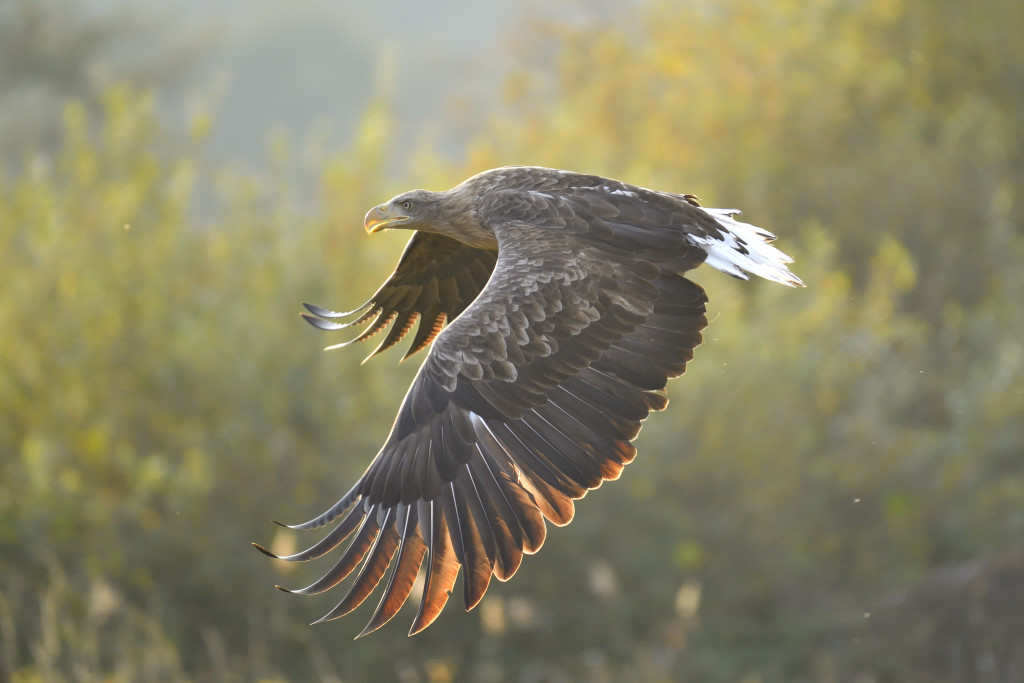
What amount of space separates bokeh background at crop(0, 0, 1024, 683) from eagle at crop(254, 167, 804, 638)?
105 inches

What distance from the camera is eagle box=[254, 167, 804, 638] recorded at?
13.2ft

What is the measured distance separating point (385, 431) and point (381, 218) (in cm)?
377

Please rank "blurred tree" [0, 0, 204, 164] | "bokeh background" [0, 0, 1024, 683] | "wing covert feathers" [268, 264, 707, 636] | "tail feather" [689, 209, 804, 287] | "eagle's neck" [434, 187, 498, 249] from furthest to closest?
1. "blurred tree" [0, 0, 204, 164]
2. "bokeh background" [0, 0, 1024, 683]
3. "eagle's neck" [434, 187, 498, 249]
4. "tail feather" [689, 209, 804, 287]
5. "wing covert feathers" [268, 264, 707, 636]

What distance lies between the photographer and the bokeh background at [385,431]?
834cm

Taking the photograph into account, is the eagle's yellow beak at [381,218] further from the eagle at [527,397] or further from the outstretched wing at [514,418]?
the outstretched wing at [514,418]

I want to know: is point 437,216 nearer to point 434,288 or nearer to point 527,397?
point 434,288

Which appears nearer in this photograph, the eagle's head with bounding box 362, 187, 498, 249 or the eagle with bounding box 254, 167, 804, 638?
the eagle with bounding box 254, 167, 804, 638

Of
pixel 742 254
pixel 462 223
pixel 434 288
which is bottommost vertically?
pixel 434 288

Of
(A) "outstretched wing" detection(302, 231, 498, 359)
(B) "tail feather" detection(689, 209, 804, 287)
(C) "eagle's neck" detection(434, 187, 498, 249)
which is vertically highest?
(C) "eagle's neck" detection(434, 187, 498, 249)

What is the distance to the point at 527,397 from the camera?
4234mm

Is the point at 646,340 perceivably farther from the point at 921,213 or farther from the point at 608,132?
the point at 608,132

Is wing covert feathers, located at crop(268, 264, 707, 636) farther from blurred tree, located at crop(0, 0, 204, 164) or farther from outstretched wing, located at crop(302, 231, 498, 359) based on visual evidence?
blurred tree, located at crop(0, 0, 204, 164)

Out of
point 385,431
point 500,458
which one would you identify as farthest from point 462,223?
point 385,431

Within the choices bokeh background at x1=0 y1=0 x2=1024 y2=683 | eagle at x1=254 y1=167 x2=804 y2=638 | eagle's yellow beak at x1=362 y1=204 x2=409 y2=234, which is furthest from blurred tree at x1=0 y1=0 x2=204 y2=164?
eagle at x1=254 y1=167 x2=804 y2=638
